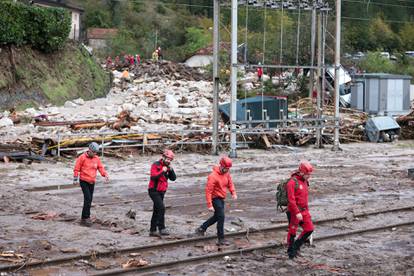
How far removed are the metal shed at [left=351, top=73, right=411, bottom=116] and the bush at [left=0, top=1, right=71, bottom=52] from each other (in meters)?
18.9

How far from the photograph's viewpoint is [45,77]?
48.3 metres

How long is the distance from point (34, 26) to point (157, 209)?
3466cm

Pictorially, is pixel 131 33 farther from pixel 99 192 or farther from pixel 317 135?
pixel 99 192

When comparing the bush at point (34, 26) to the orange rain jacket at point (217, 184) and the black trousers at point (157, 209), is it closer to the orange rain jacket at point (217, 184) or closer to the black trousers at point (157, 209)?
the black trousers at point (157, 209)

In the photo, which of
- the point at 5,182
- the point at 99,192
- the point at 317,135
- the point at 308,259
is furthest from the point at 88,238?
the point at 317,135

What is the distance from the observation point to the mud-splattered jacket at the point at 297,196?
13141 millimetres

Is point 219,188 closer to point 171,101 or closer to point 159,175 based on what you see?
point 159,175

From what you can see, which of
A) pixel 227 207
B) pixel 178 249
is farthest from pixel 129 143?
pixel 178 249

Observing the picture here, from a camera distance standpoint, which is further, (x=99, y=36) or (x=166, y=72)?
(x=99, y=36)

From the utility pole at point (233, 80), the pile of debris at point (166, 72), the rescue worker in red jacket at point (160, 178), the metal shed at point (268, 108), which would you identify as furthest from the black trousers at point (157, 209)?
the pile of debris at point (166, 72)

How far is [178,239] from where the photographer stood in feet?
49.3

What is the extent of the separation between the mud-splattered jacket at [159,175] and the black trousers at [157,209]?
0.10 metres

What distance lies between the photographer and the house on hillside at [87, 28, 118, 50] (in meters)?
90.5

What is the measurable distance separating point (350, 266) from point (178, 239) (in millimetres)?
3433
